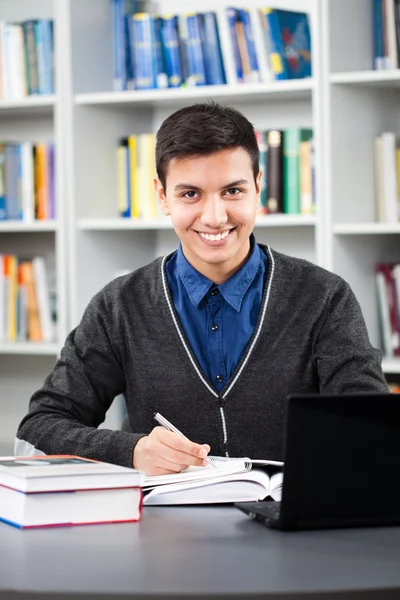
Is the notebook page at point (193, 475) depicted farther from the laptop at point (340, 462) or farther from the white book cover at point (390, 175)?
the white book cover at point (390, 175)

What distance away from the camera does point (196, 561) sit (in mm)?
1105

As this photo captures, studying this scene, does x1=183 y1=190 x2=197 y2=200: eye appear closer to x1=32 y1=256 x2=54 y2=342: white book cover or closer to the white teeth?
the white teeth

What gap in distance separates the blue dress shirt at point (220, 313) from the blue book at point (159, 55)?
1546mm

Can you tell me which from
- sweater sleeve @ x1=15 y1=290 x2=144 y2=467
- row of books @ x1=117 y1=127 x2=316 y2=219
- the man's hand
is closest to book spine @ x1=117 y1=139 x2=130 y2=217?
row of books @ x1=117 y1=127 x2=316 y2=219

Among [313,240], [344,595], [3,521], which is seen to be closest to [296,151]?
[313,240]

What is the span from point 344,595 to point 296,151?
2.36m

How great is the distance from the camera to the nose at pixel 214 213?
183 cm

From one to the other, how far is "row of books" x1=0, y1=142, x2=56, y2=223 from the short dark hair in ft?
5.56

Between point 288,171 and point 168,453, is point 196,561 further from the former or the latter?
point 288,171

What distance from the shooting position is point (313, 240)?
11.4ft

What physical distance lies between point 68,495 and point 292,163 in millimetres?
2097

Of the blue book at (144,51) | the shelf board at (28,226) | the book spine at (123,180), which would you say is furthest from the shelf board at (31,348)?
the blue book at (144,51)

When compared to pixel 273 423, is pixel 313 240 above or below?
above

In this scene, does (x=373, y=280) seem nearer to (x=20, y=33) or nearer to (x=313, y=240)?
(x=313, y=240)
